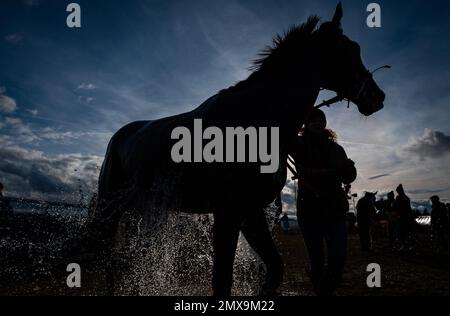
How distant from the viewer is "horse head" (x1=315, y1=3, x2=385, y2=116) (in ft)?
10.6

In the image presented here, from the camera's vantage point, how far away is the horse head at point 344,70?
323cm

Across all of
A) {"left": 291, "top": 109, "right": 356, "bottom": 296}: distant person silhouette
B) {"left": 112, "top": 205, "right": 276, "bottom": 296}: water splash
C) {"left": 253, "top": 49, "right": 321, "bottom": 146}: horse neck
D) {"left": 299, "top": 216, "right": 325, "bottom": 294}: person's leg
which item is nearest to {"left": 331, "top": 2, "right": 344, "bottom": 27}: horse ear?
{"left": 253, "top": 49, "right": 321, "bottom": 146}: horse neck

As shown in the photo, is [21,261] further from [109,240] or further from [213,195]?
[213,195]

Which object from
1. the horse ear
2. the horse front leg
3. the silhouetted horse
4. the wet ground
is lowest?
the wet ground

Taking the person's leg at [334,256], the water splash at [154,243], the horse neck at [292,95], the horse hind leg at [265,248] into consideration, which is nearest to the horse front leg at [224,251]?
the horse hind leg at [265,248]

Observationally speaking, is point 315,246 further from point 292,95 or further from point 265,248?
point 292,95

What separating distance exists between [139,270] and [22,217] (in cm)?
435

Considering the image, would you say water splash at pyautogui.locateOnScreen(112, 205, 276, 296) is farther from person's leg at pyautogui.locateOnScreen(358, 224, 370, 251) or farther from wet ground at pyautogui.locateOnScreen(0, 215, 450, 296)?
person's leg at pyautogui.locateOnScreen(358, 224, 370, 251)

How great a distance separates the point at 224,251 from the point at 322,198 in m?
1.73

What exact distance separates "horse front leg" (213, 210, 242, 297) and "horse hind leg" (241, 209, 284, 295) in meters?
0.53

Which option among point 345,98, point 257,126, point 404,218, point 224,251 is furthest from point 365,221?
point 224,251

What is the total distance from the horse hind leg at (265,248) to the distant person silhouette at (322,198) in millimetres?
792

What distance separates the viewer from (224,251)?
2418 mm
